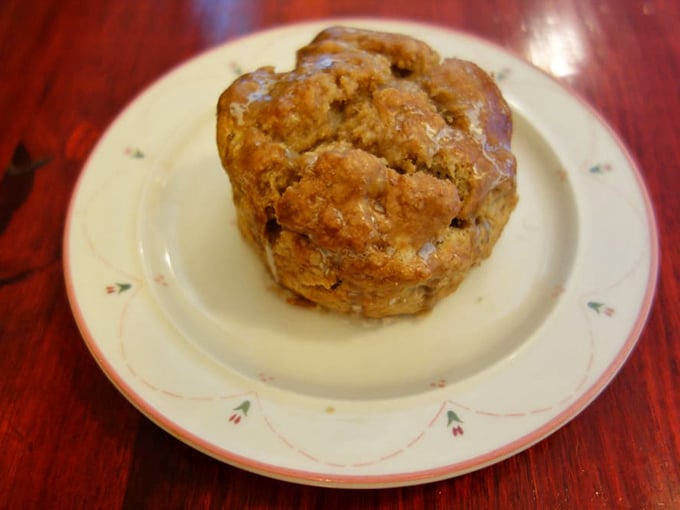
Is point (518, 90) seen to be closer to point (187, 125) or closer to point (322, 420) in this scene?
point (187, 125)

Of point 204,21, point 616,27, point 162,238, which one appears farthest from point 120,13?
point 616,27

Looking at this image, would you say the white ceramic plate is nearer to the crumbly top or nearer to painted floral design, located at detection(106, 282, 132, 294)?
painted floral design, located at detection(106, 282, 132, 294)

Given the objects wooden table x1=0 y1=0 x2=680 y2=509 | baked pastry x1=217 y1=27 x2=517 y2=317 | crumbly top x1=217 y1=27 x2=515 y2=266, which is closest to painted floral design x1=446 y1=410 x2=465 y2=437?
wooden table x1=0 y1=0 x2=680 y2=509

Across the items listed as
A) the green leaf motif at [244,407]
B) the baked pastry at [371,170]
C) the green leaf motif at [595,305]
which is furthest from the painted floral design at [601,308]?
the green leaf motif at [244,407]

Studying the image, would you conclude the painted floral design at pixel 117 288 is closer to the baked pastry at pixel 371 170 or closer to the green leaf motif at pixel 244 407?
the baked pastry at pixel 371 170

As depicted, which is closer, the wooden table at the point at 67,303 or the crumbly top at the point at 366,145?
the crumbly top at the point at 366,145

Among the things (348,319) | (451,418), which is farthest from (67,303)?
(451,418)

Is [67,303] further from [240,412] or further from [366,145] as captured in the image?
[366,145]
